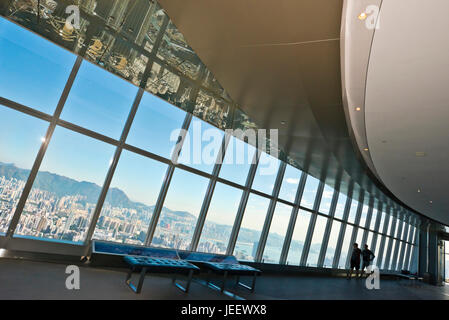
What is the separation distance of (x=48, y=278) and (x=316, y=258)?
10.2 m


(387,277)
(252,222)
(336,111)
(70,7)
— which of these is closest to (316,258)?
(252,222)

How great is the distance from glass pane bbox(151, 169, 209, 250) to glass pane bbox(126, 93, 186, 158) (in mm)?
815

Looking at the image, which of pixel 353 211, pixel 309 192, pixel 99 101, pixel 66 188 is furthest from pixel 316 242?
pixel 99 101

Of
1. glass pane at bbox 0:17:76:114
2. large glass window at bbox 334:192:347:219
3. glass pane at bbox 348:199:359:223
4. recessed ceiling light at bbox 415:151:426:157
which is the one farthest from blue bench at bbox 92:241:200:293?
glass pane at bbox 348:199:359:223

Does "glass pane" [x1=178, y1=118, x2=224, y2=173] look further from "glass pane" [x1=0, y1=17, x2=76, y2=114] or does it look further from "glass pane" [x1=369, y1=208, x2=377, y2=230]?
"glass pane" [x1=369, y1=208, x2=377, y2=230]

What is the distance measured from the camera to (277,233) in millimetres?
9953

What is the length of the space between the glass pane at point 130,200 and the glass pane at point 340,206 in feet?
29.4

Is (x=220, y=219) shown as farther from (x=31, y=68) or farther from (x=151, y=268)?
(x=31, y=68)

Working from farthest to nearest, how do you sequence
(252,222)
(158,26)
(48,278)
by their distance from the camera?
(252,222), (48,278), (158,26)

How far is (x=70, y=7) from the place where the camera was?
404 cm

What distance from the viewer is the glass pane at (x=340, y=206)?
12594mm

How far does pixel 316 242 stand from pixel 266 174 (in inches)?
172

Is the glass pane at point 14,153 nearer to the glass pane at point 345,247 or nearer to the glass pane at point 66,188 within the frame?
the glass pane at point 66,188

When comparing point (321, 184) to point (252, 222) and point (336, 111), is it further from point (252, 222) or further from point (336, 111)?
point (336, 111)
